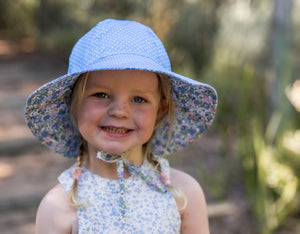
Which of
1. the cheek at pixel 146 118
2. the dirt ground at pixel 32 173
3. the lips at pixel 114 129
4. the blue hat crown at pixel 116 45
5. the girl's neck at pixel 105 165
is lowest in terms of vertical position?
the dirt ground at pixel 32 173

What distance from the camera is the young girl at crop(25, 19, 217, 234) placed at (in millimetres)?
1263

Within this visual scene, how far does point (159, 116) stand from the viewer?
1488 mm

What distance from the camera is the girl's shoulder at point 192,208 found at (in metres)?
1.38

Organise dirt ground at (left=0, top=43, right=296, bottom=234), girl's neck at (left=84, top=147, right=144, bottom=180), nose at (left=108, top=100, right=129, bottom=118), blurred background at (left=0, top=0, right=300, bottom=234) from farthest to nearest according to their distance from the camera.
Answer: dirt ground at (left=0, top=43, right=296, bottom=234) → blurred background at (left=0, top=0, right=300, bottom=234) → girl's neck at (left=84, top=147, right=144, bottom=180) → nose at (left=108, top=100, right=129, bottom=118)

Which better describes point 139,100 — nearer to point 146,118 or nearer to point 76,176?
point 146,118

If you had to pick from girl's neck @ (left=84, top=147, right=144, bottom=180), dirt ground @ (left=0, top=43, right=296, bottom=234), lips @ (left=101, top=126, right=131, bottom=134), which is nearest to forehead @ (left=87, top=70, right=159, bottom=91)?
lips @ (left=101, top=126, right=131, bottom=134)

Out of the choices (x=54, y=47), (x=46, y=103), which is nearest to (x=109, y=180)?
(x=46, y=103)

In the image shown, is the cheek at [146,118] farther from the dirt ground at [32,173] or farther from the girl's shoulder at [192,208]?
the dirt ground at [32,173]

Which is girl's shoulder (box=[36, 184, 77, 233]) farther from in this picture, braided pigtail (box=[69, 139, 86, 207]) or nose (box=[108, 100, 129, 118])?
nose (box=[108, 100, 129, 118])

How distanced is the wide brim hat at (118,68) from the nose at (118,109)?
123 millimetres

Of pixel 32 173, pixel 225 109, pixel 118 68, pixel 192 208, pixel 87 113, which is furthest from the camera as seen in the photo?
pixel 225 109

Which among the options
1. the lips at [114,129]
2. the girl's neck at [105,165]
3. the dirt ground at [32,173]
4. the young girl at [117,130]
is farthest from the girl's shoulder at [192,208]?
the dirt ground at [32,173]

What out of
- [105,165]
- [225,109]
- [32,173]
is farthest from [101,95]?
[225,109]

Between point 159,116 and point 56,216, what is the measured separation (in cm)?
48
